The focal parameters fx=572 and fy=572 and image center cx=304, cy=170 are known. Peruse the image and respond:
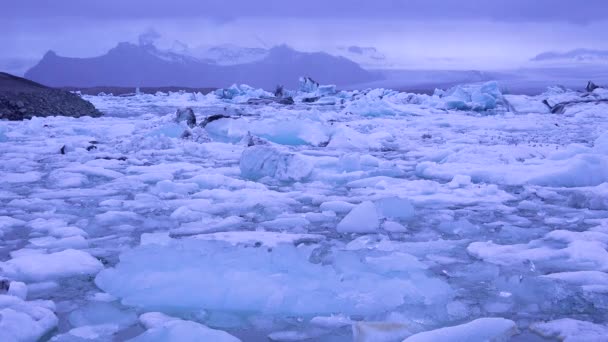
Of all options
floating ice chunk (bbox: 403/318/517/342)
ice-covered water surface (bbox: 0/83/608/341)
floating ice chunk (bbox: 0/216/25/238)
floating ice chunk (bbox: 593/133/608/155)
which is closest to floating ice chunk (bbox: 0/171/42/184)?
ice-covered water surface (bbox: 0/83/608/341)

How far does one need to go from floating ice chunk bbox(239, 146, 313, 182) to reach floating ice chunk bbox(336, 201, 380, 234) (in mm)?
2034

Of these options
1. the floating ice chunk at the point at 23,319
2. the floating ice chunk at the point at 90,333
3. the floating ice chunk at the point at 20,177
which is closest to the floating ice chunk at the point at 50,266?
the floating ice chunk at the point at 23,319

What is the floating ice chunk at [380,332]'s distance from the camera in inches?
77.0

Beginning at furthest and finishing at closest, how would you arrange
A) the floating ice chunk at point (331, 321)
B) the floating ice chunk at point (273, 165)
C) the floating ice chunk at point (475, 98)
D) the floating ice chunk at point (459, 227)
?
the floating ice chunk at point (475, 98), the floating ice chunk at point (273, 165), the floating ice chunk at point (459, 227), the floating ice chunk at point (331, 321)

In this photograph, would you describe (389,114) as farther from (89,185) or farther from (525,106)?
(89,185)

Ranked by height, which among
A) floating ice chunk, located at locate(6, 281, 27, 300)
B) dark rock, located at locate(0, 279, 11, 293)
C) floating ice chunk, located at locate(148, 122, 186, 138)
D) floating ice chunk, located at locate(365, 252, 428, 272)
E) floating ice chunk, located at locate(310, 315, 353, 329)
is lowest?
floating ice chunk, located at locate(310, 315, 353, 329)

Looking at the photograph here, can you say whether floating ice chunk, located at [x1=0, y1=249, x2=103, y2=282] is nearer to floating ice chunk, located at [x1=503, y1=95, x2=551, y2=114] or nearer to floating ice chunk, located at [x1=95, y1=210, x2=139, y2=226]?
floating ice chunk, located at [x1=95, y1=210, x2=139, y2=226]

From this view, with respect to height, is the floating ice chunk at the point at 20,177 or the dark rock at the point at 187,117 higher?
the dark rock at the point at 187,117

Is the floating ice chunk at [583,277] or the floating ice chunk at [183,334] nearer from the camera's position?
the floating ice chunk at [183,334]

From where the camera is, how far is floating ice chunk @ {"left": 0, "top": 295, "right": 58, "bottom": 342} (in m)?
1.99

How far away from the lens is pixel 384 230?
362 cm

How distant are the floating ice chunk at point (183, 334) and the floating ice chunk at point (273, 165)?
12.1ft

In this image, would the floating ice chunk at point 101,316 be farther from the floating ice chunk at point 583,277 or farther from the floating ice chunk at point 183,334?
the floating ice chunk at point 583,277

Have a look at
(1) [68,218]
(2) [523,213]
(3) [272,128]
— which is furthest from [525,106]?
(1) [68,218]
